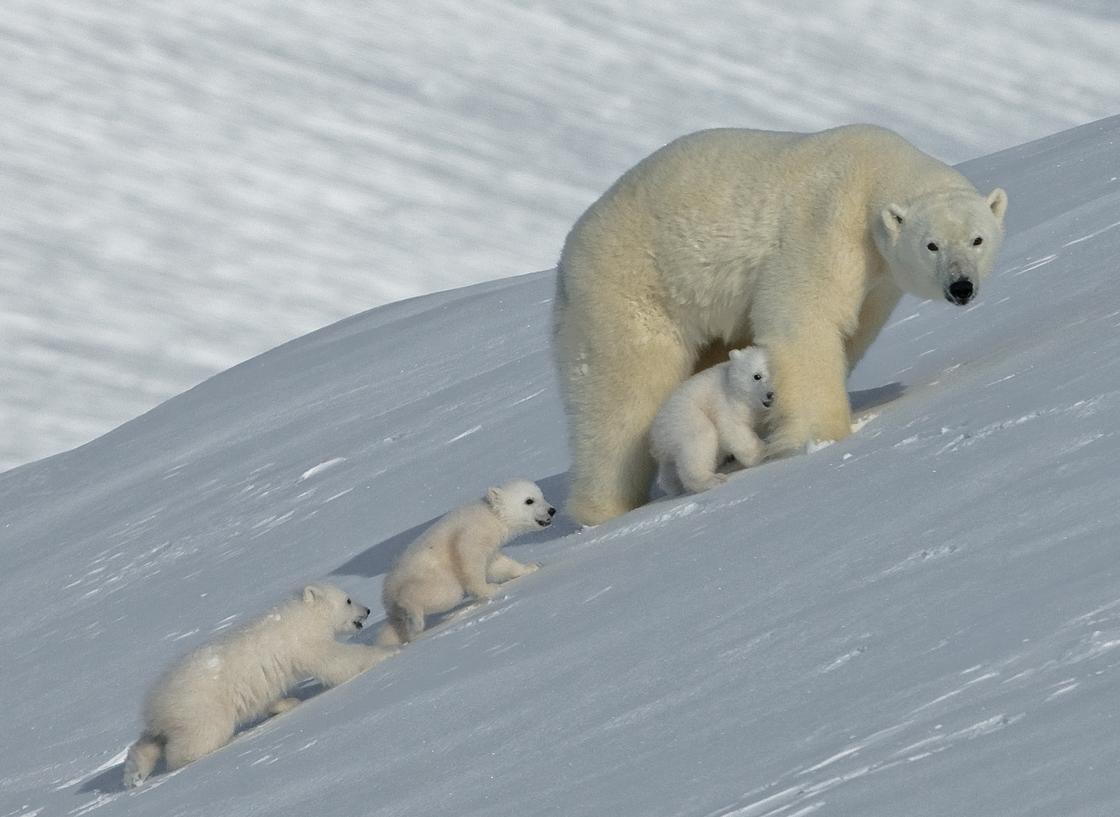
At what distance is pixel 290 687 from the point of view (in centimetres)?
543

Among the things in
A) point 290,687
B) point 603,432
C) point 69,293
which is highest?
point 69,293

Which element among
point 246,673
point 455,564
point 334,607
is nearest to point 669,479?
point 455,564

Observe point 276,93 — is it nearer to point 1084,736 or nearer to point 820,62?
point 820,62

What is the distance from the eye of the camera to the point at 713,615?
444 cm

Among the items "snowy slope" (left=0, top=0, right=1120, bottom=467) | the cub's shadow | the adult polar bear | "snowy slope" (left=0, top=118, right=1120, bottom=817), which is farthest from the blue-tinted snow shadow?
"snowy slope" (left=0, top=0, right=1120, bottom=467)

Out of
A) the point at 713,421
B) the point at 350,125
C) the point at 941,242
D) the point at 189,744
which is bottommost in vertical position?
the point at 189,744

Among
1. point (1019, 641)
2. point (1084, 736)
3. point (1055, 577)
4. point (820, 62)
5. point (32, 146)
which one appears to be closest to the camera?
point (1084, 736)

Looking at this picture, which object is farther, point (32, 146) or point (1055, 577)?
point (32, 146)

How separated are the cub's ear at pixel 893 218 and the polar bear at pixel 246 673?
1.88 metres

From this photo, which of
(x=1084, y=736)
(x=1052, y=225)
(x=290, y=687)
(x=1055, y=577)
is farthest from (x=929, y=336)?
(x=1084, y=736)

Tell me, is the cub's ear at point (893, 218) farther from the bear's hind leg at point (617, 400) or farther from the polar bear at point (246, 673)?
the polar bear at point (246, 673)

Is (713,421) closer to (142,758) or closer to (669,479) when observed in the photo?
(669,479)

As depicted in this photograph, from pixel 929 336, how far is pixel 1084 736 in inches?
187

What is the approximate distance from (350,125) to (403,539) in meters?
16.7
